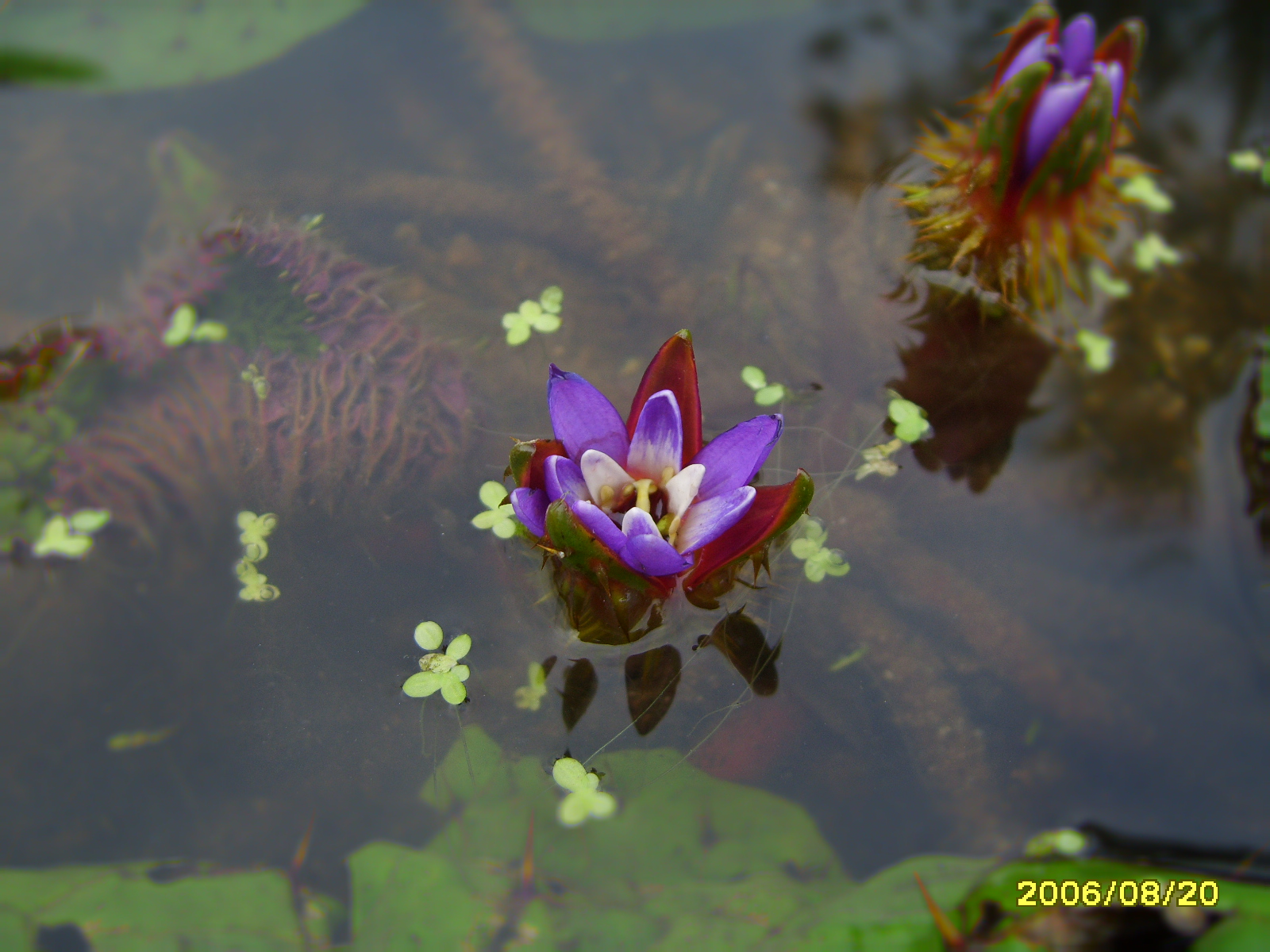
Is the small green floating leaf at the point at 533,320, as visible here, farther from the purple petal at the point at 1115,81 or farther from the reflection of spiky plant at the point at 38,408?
the purple petal at the point at 1115,81

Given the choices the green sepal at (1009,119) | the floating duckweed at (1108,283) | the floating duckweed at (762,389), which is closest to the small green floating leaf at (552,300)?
the floating duckweed at (762,389)

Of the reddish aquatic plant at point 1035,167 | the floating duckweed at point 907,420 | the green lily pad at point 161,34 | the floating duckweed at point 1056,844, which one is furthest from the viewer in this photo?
the green lily pad at point 161,34

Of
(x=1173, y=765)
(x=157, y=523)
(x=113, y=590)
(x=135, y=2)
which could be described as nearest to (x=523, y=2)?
(x=135, y=2)

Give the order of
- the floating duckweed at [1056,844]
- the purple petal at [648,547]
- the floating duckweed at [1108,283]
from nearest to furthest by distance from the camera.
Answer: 1. the purple petal at [648,547]
2. the floating duckweed at [1056,844]
3. the floating duckweed at [1108,283]

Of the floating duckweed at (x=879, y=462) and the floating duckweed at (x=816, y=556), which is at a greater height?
the floating duckweed at (x=879, y=462)

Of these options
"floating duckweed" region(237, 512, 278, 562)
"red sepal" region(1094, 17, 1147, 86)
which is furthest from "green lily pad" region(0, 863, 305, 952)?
"red sepal" region(1094, 17, 1147, 86)

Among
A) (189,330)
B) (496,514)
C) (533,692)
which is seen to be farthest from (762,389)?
(189,330)

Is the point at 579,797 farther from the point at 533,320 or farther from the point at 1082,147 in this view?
the point at 1082,147
